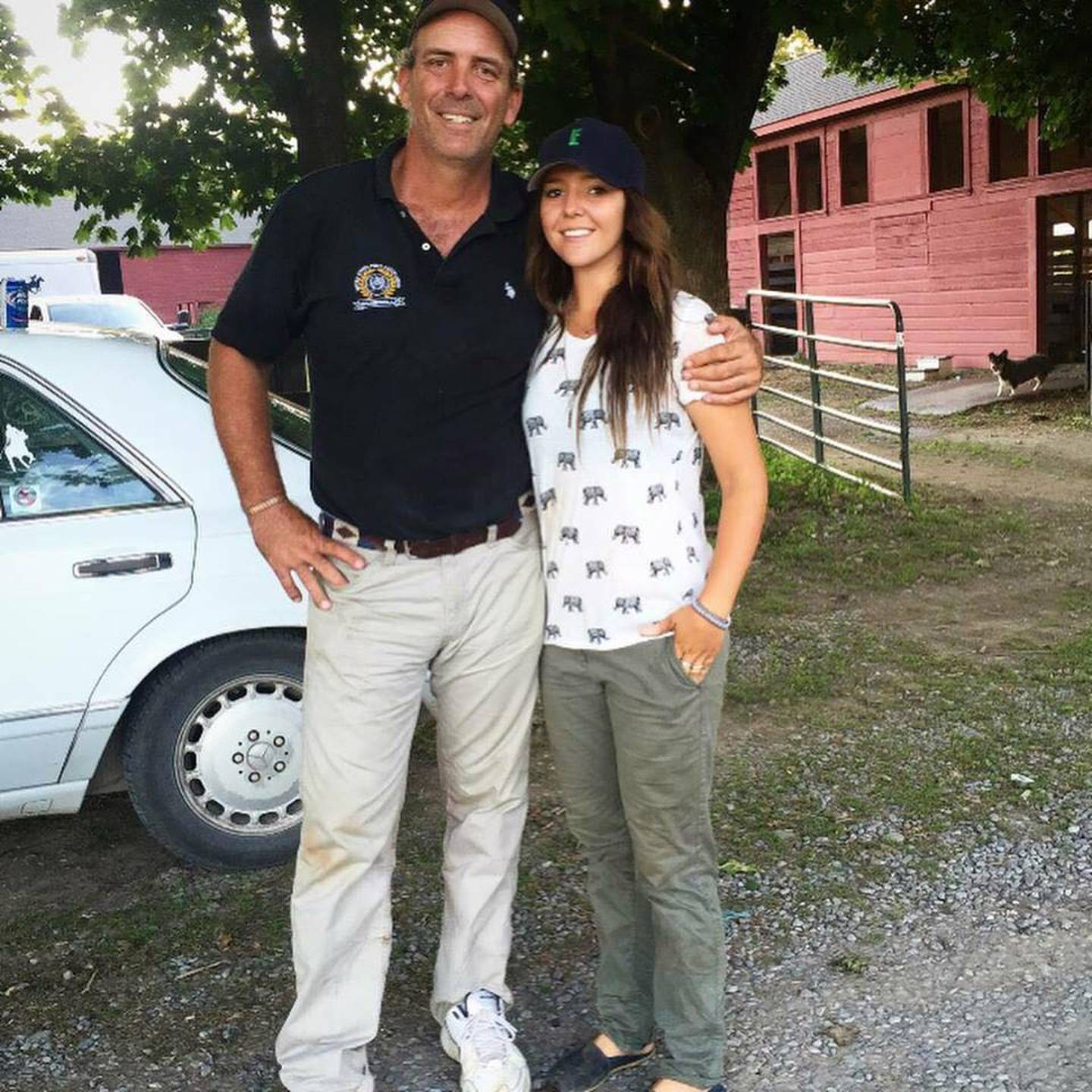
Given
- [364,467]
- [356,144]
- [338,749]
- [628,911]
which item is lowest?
[628,911]

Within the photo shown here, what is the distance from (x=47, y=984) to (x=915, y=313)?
63.9ft

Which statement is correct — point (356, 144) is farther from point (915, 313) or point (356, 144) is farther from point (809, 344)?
point (915, 313)

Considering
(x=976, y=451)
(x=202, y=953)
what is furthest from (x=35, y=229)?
(x=202, y=953)

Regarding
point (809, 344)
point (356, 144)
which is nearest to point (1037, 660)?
point (809, 344)

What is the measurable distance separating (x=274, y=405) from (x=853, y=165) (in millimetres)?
20042

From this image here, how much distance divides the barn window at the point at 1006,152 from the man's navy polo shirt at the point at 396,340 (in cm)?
1810

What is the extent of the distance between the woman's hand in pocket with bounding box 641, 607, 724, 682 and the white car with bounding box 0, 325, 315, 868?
1640 millimetres

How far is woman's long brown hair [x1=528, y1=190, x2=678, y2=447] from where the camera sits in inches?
103

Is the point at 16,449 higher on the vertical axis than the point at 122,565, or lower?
higher

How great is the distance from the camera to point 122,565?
385cm

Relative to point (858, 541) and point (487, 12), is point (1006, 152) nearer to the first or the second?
point (858, 541)

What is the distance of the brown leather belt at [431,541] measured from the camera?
9.27 feet

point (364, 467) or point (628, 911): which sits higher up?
point (364, 467)

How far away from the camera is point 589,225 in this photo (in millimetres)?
2684
